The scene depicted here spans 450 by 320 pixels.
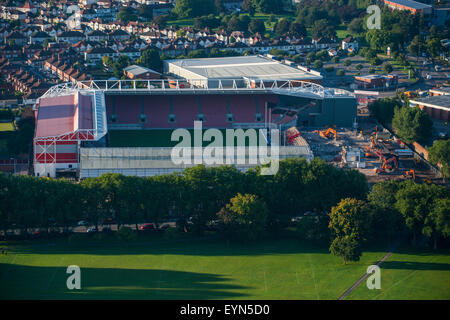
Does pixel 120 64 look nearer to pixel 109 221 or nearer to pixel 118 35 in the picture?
pixel 118 35

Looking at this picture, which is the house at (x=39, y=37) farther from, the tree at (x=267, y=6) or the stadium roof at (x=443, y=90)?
the stadium roof at (x=443, y=90)

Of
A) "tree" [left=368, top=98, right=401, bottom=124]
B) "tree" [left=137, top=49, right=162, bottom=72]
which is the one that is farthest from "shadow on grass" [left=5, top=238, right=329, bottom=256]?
"tree" [left=137, top=49, right=162, bottom=72]

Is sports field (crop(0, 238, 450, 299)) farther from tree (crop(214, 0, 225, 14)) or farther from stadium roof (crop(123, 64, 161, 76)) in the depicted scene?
tree (crop(214, 0, 225, 14))

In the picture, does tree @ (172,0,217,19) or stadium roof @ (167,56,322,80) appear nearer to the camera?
stadium roof @ (167,56,322,80)

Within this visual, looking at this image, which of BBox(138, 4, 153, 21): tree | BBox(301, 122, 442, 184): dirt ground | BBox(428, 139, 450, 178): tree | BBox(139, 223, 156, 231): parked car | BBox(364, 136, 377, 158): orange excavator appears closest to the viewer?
BBox(139, 223, 156, 231): parked car

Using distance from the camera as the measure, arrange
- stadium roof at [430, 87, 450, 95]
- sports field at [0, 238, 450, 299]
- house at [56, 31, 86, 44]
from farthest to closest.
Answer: house at [56, 31, 86, 44], stadium roof at [430, 87, 450, 95], sports field at [0, 238, 450, 299]

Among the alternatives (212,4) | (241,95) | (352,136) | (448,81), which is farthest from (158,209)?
(212,4)
